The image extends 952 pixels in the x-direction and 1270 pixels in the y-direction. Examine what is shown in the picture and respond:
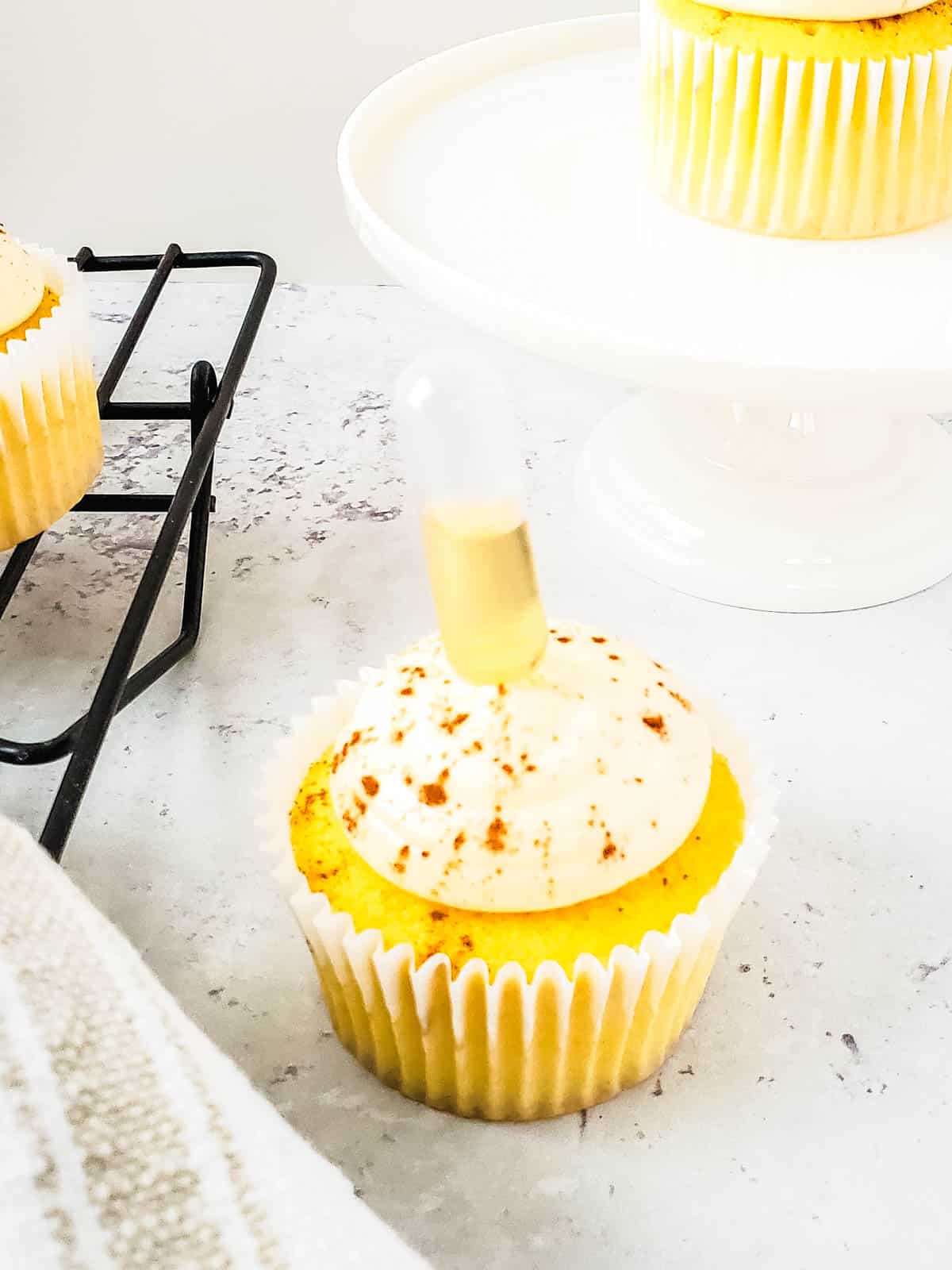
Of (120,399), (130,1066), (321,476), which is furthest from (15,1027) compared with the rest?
(120,399)

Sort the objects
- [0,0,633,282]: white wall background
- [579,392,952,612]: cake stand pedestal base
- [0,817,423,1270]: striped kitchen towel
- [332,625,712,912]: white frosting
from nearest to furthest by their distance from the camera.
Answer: [0,817,423,1270]: striped kitchen towel
[332,625,712,912]: white frosting
[579,392,952,612]: cake stand pedestal base
[0,0,633,282]: white wall background

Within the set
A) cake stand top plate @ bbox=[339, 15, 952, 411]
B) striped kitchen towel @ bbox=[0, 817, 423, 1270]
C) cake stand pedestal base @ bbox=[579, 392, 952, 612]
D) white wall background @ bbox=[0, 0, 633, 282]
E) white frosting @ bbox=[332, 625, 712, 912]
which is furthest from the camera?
white wall background @ bbox=[0, 0, 633, 282]

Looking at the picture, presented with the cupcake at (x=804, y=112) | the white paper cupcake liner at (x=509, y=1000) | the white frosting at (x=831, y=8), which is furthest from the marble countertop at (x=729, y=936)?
the white frosting at (x=831, y=8)

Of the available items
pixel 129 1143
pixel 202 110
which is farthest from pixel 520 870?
pixel 202 110

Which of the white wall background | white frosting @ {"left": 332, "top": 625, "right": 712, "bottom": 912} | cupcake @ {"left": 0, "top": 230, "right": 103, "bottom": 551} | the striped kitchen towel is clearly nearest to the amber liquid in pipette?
white frosting @ {"left": 332, "top": 625, "right": 712, "bottom": 912}

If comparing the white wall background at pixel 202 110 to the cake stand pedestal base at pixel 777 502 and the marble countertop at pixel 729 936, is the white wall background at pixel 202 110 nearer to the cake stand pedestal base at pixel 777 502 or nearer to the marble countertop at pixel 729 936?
the marble countertop at pixel 729 936

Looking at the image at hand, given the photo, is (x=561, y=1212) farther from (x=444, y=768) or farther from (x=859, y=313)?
(x=859, y=313)

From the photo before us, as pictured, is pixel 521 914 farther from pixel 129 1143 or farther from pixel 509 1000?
pixel 129 1143

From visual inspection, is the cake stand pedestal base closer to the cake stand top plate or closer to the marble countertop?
the marble countertop
